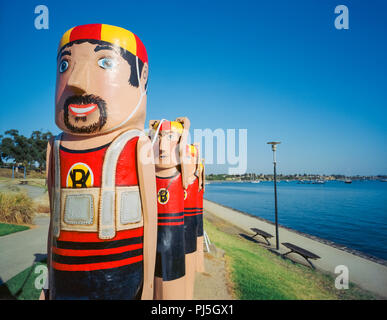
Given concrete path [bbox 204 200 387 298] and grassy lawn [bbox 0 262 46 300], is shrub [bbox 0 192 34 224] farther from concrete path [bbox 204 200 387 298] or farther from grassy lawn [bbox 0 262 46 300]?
concrete path [bbox 204 200 387 298]

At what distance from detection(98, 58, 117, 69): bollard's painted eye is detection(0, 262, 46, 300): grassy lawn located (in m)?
4.10

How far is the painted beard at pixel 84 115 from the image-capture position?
1.59 m

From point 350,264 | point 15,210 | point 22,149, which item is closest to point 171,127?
point 15,210

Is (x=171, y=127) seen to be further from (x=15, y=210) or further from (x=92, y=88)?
(x=15, y=210)

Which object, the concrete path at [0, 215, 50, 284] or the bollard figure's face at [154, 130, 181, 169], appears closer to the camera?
the bollard figure's face at [154, 130, 181, 169]

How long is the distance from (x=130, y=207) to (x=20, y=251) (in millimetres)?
5780

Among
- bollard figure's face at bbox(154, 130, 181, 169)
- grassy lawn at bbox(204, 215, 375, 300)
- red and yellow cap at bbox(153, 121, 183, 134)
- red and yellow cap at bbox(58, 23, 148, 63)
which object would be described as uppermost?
red and yellow cap at bbox(58, 23, 148, 63)

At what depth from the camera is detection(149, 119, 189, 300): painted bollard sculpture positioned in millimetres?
2768

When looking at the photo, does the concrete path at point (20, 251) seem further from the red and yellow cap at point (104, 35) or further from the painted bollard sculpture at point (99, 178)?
the red and yellow cap at point (104, 35)

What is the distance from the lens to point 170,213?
293 cm

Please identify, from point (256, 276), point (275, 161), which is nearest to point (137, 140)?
point (256, 276)
